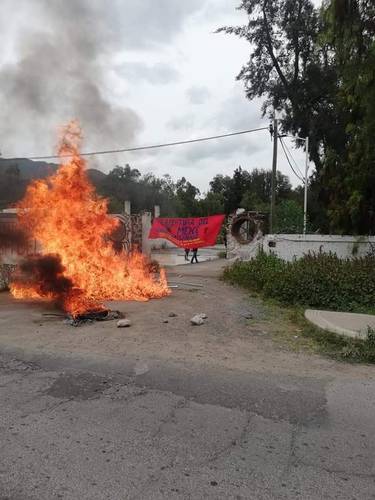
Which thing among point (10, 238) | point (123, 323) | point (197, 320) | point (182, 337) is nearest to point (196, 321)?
point (197, 320)

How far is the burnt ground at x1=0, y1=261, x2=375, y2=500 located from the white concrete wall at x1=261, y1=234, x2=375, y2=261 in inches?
247

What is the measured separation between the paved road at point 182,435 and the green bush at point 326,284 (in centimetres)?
458

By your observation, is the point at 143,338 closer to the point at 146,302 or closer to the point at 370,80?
the point at 146,302

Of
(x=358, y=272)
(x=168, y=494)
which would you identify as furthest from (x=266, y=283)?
(x=168, y=494)

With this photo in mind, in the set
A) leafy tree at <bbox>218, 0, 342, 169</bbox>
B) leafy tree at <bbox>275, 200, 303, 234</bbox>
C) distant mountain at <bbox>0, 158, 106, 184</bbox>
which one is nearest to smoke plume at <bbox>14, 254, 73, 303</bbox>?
distant mountain at <bbox>0, 158, 106, 184</bbox>

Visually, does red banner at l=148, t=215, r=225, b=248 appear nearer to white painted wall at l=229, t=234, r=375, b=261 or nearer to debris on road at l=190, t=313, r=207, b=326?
white painted wall at l=229, t=234, r=375, b=261

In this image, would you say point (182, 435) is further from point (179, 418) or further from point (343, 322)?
point (343, 322)

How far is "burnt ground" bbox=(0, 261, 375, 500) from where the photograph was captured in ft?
9.96

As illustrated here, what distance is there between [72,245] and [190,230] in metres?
6.36

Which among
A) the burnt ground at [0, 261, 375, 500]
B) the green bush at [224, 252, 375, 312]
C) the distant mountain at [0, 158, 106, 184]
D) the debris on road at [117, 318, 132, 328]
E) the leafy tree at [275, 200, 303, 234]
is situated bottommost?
the burnt ground at [0, 261, 375, 500]

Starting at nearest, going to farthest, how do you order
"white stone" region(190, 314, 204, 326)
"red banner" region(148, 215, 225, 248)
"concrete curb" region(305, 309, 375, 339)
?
"concrete curb" region(305, 309, 375, 339) → "white stone" region(190, 314, 204, 326) → "red banner" region(148, 215, 225, 248)

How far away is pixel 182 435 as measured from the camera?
3.71m

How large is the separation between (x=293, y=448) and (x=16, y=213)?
10.2m

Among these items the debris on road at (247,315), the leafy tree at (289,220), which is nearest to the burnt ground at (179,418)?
the debris on road at (247,315)
